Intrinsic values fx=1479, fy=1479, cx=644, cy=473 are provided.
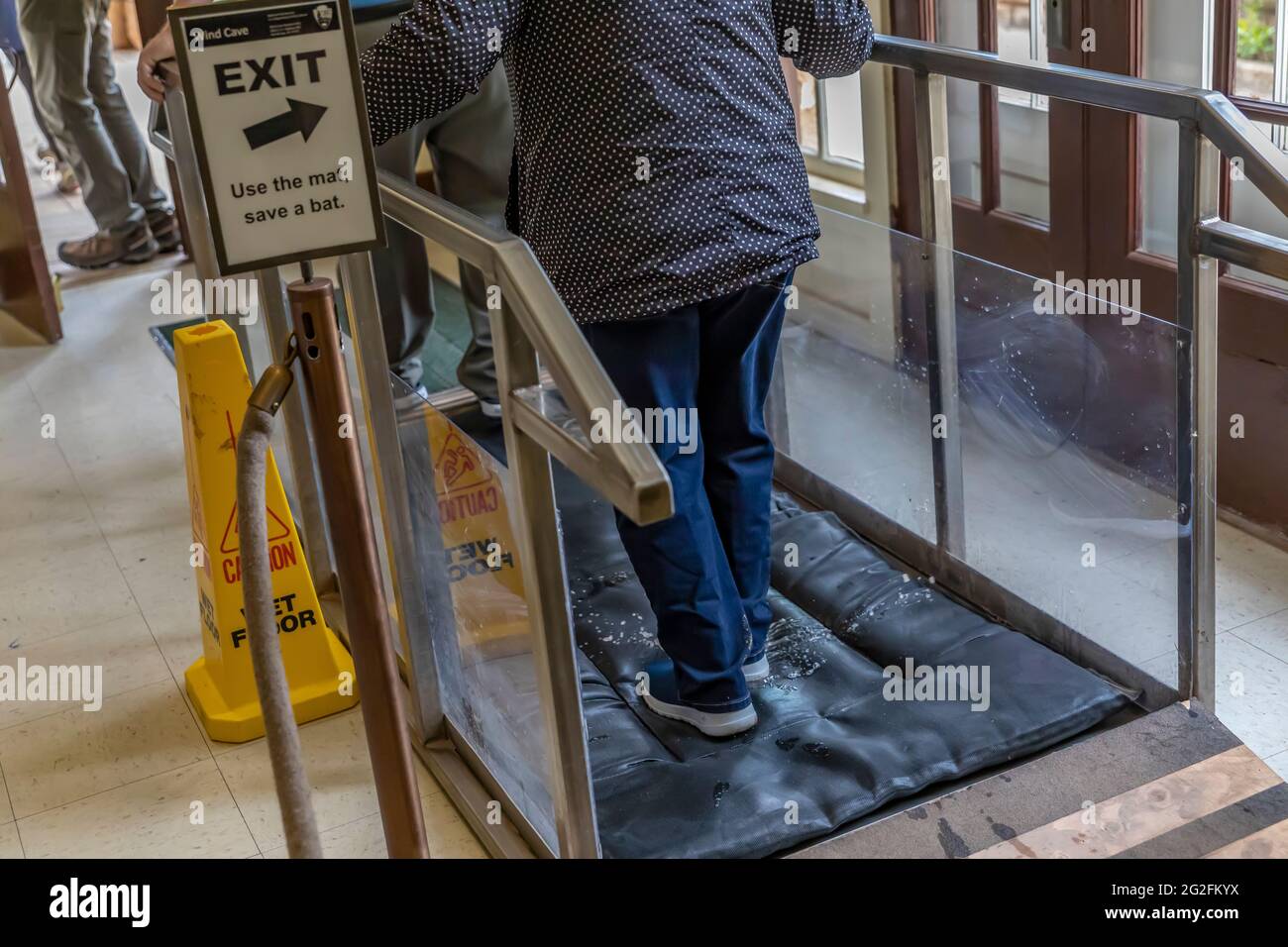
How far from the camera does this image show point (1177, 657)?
2.13m

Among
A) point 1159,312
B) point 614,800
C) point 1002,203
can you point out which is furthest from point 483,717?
point 1002,203

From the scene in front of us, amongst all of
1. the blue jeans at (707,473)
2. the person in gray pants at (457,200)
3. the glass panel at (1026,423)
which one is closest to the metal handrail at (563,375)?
the blue jeans at (707,473)

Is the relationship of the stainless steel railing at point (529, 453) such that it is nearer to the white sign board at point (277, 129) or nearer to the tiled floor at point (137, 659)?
the white sign board at point (277, 129)

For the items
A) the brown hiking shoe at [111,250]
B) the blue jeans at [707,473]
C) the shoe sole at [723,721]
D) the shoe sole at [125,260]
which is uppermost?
the blue jeans at [707,473]

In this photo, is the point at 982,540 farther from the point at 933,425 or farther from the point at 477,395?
the point at 477,395

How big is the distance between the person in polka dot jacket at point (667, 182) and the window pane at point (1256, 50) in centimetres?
88

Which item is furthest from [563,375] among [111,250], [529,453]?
[111,250]

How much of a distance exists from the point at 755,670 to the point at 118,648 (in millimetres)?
1171

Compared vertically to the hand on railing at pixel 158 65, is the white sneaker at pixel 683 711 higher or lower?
lower

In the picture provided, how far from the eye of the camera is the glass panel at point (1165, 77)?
2.74 m

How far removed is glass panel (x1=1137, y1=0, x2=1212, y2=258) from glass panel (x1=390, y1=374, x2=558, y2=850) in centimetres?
161

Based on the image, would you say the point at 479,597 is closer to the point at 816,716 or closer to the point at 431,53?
the point at 816,716

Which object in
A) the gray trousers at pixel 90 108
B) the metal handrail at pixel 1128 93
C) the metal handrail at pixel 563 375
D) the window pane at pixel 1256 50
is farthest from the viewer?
the gray trousers at pixel 90 108

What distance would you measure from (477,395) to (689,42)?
1673 mm
